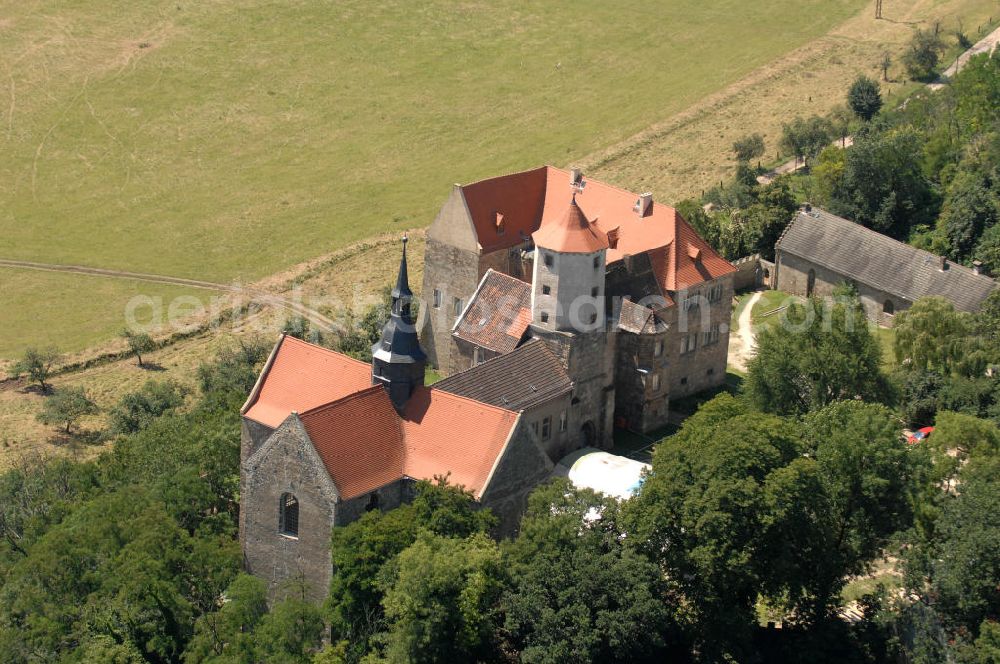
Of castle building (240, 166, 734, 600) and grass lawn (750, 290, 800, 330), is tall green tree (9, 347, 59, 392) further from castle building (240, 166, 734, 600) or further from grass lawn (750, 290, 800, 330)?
grass lawn (750, 290, 800, 330)

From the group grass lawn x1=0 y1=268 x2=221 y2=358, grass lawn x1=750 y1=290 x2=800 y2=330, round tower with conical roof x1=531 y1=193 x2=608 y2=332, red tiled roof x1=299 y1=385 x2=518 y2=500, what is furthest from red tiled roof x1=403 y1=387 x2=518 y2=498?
grass lawn x1=0 y1=268 x2=221 y2=358

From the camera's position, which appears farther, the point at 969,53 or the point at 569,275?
the point at 969,53

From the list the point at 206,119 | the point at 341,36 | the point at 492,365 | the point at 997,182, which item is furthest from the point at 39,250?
the point at 997,182

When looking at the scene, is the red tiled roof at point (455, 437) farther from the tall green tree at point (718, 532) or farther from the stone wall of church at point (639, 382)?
the stone wall of church at point (639, 382)

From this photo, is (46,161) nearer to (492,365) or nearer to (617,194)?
(617,194)

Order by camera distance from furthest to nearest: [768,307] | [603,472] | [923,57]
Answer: [923,57], [768,307], [603,472]

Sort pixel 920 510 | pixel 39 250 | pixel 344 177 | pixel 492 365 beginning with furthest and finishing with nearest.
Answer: pixel 344 177, pixel 39 250, pixel 492 365, pixel 920 510

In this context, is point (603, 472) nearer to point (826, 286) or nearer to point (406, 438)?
point (406, 438)

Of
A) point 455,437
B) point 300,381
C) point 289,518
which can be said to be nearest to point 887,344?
point 455,437
